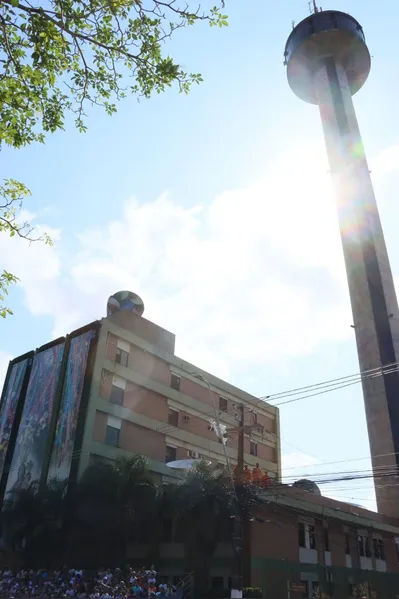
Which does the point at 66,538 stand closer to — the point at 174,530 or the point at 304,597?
the point at 174,530

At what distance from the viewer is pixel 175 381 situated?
44531 millimetres

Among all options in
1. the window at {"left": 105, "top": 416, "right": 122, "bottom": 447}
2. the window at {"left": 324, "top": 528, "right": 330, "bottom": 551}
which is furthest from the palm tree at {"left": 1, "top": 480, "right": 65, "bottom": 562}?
the window at {"left": 324, "top": 528, "right": 330, "bottom": 551}

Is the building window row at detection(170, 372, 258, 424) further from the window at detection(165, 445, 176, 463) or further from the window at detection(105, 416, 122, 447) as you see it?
the window at detection(105, 416, 122, 447)

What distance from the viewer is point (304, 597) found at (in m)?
23.8

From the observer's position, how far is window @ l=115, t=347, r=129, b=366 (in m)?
39.8

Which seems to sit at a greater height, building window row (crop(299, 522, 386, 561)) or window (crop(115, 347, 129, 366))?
window (crop(115, 347, 129, 366))

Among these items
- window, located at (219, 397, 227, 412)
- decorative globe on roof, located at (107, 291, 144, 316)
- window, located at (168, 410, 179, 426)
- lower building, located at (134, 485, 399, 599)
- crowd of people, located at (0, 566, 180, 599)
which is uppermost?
decorative globe on roof, located at (107, 291, 144, 316)

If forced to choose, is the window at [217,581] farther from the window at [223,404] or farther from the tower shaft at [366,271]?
the window at [223,404]

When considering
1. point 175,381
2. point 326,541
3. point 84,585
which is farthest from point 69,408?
point 326,541

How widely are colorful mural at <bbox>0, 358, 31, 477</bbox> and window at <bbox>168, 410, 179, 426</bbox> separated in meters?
14.8

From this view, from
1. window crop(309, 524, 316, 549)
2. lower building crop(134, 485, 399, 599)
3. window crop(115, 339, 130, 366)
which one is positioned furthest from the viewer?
window crop(115, 339, 130, 366)

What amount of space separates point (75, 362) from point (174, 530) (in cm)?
1525

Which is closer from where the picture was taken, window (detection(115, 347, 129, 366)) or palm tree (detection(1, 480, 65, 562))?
palm tree (detection(1, 480, 65, 562))

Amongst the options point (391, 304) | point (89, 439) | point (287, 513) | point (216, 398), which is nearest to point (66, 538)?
point (89, 439)
